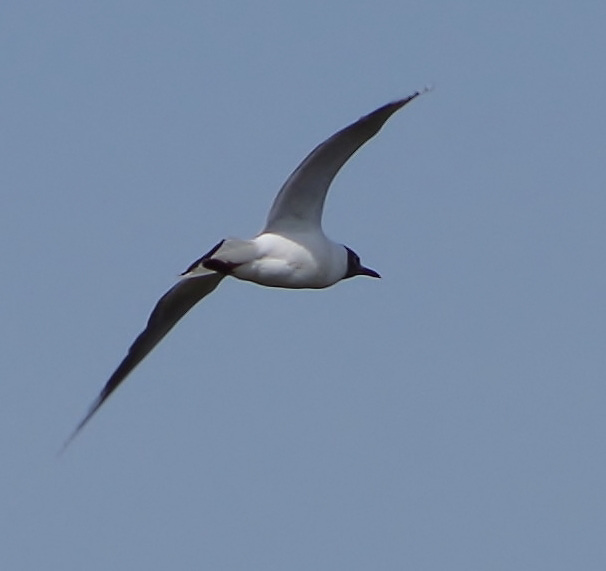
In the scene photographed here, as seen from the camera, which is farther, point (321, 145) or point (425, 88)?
point (321, 145)

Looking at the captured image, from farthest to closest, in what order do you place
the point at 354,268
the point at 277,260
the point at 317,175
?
the point at 354,268
the point at 317,175
the point at 277,260

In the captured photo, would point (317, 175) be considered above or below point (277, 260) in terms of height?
above

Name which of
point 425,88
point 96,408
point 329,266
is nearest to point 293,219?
point 329,266

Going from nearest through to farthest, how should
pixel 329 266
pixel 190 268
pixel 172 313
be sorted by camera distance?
pixel 190 268
pixel 329 266
pixel 172 313

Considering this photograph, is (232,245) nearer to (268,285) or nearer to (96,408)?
(268,285)

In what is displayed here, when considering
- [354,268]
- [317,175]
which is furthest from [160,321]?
[317,175]

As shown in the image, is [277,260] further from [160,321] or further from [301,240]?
[160,321]

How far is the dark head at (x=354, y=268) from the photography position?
16.3 metres

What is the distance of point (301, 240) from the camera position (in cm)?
1494

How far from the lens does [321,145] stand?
14.5 metres

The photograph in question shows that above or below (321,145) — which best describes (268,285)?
below

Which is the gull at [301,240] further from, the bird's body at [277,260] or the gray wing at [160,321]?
the gray wing at [160,321]

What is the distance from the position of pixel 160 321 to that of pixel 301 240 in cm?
231

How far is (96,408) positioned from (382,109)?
4.21 m
